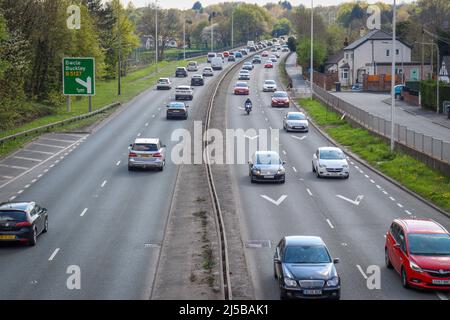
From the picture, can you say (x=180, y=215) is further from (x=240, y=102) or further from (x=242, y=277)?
(x=240, y=102)

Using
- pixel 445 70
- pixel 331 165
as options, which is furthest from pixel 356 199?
pixel 445 70

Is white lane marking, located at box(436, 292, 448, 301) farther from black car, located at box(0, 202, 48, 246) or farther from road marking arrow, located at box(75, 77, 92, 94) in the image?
road marking arrow, located at box(75, 77, 92, 94)

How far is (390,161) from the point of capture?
155 ft

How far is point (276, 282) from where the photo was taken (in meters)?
23.3

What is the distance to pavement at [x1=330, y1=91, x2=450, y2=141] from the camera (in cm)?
6297

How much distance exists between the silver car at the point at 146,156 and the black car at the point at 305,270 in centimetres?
2129

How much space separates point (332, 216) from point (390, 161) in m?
15.1

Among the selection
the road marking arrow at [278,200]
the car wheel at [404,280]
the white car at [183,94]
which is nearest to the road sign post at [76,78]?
the white car at [183,94]

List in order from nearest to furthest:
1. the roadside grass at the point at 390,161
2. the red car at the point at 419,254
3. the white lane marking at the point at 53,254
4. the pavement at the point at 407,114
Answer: the red car at the point at 419,254
the white lane marking at the point at 53,254
the roadside grass at the point at 390,161
the pavement at the point at 407,114

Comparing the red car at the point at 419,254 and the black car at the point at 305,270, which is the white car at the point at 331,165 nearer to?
the red car at the point at 419,254

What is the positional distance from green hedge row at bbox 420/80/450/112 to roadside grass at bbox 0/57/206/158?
1133 inches

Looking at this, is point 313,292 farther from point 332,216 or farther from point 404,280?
point 332,216

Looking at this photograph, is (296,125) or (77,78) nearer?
(296,125)

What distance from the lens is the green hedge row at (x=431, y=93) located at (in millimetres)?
75250
